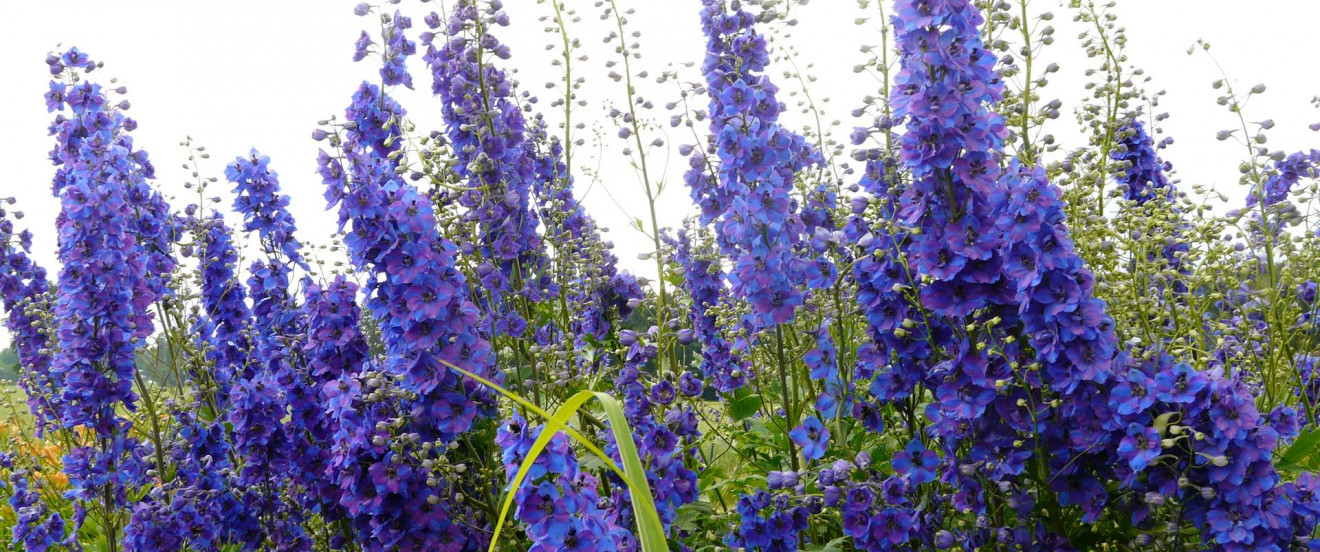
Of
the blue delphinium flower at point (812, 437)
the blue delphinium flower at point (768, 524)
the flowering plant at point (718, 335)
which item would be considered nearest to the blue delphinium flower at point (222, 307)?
the flowering plant at point (718, 335)

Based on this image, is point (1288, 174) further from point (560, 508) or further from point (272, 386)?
point (272, 386)

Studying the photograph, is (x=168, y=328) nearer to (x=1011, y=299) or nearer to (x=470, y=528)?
(x=470, y=528)

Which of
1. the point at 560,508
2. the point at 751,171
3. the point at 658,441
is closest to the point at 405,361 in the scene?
the point at 658,441

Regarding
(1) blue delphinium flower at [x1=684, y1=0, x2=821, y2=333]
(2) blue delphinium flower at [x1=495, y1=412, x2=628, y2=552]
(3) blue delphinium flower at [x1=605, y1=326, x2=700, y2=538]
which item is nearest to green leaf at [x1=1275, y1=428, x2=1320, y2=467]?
(1) blue delphinium flower at [x1=684, y1=0, x2=821, y2=333]

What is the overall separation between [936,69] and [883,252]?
52 centimetres

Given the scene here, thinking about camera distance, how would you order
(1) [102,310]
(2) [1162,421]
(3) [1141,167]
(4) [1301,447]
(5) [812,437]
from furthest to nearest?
(3) [1141,167] < (1) [102,310] < (5) [812,437] < (4) [1301,447] < (2) [1162,421]

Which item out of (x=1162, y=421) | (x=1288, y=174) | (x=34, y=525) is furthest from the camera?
(x=1288, y=174)

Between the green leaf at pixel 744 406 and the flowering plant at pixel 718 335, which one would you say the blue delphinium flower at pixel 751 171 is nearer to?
the flowering plant at pixel 718 335

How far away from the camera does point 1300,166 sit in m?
4.46

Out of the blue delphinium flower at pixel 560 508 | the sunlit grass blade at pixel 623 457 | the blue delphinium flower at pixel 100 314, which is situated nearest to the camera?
the sunlit grass blade at pixel 623 457

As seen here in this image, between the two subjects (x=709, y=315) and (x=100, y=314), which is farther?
(x=709, y=315)

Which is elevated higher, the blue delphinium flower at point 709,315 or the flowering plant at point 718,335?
the blue delphinium flower at point 709,315

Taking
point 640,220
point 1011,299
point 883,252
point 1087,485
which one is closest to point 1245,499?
point 1087,485

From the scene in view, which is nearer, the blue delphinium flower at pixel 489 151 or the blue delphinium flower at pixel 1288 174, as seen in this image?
the blue delphinium flower at pixel 489 151
